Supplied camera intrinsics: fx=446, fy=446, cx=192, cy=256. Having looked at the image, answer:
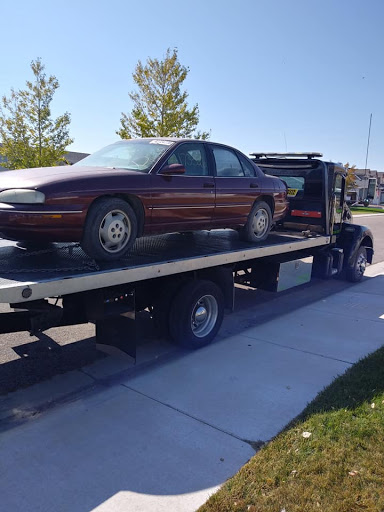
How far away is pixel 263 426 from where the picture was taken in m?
3.77

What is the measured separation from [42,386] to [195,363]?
165cm

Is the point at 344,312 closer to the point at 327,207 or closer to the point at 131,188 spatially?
the point at 327,207

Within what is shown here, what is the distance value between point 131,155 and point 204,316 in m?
2.18

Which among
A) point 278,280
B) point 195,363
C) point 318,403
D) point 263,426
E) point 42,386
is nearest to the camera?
point 263,426

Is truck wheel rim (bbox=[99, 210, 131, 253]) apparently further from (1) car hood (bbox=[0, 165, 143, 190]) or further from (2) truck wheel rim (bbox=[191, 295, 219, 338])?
(2) truck wheel rim (bbox=[191, 295, 219, 338])

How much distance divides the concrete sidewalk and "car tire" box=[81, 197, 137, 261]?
136cm

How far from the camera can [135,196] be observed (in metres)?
4.63

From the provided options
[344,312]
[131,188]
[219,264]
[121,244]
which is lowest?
[344,312]

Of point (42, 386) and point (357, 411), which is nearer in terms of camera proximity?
point (357, 411)

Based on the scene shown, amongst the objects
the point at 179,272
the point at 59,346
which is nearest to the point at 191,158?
the point at 179,272

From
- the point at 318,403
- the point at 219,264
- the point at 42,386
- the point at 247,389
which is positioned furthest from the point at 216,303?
the point at 42,386

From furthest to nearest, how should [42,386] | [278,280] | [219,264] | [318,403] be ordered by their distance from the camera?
[278,280], [219,264], [42,386], [318,403]

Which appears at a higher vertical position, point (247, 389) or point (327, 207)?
point (327, 207)

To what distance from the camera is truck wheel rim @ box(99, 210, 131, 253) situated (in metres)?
4.34
